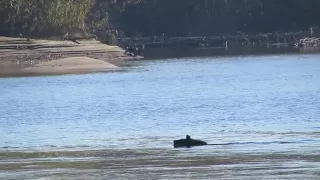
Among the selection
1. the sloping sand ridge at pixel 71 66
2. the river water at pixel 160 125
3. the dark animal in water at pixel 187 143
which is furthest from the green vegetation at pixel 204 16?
the dark animal in water at pixel 187 143

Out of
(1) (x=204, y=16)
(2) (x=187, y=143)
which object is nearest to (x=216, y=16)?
(1) (x=204, y=16)

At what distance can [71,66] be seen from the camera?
75.0m

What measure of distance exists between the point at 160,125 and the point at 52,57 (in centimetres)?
4437

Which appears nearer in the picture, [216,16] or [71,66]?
[71,66]

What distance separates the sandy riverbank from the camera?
73188mm

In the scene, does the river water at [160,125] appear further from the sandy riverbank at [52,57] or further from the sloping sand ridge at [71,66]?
the sandy riverbank at [52,57]

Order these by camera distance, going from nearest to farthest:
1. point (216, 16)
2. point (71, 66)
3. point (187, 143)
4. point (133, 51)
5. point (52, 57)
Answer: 1. point (187, 143)
2. point (71, 66)
3. point (52, 57)
4. point (133, 51)
5. point (216, 16)

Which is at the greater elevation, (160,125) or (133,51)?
(160,125)

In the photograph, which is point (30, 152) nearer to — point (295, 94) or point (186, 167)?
point (186, 167)

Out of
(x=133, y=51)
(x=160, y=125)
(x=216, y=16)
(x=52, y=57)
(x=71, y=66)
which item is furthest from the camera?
(x=216, y=16)

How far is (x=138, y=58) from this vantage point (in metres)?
92.1

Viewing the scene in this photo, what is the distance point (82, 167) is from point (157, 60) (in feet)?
214

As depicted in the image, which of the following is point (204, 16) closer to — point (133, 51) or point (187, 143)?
point (133, 51)

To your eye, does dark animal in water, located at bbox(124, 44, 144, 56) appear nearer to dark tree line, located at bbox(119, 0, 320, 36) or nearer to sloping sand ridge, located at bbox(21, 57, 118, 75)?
sloping sand ridge, located at bbox(21, 57, 118, 75)
